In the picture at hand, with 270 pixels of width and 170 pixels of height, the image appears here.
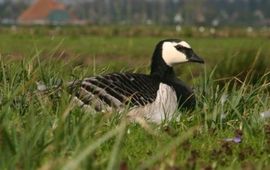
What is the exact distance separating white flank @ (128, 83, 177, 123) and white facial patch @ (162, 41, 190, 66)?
86 cm

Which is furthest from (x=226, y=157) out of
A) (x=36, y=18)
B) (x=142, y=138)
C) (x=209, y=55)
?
(x=36, y=18)

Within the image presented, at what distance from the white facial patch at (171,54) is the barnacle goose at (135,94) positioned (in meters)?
0.10

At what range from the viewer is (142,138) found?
594 centimetres

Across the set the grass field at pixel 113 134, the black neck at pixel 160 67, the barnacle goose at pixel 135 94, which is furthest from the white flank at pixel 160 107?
the black neck at pixel 160 67

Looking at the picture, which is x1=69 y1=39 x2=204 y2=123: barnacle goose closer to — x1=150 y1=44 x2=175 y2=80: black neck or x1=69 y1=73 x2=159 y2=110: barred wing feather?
x1=69 y1=73 x2=159 y2=110: barred wing feather

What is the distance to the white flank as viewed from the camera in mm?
7693

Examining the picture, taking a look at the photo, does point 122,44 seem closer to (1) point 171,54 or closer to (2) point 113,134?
(1) point 171,54

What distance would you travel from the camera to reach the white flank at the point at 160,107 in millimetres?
7693

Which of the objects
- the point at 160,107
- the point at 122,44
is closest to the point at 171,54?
the point at 160,107

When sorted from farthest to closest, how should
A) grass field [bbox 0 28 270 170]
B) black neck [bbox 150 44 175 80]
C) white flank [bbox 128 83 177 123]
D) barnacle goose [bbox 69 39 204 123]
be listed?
black neck [bbox 150 44 175 80] → white flank [bbox 128 83 177 123] → barnacle goose [bbox 69 39 204 123] → grass field [bbox 0 28 270 170]

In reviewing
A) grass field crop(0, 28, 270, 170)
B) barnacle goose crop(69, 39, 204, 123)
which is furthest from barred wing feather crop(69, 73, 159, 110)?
grass field crop(0, 28, 270, 170)

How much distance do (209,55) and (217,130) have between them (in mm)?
26464

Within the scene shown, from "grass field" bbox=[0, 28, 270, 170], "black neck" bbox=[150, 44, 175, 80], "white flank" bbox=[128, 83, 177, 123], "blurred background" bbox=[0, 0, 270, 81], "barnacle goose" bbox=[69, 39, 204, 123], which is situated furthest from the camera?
"blurred background" bbox=[0, 0, 270, 81]

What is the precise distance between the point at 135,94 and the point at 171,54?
156cm
